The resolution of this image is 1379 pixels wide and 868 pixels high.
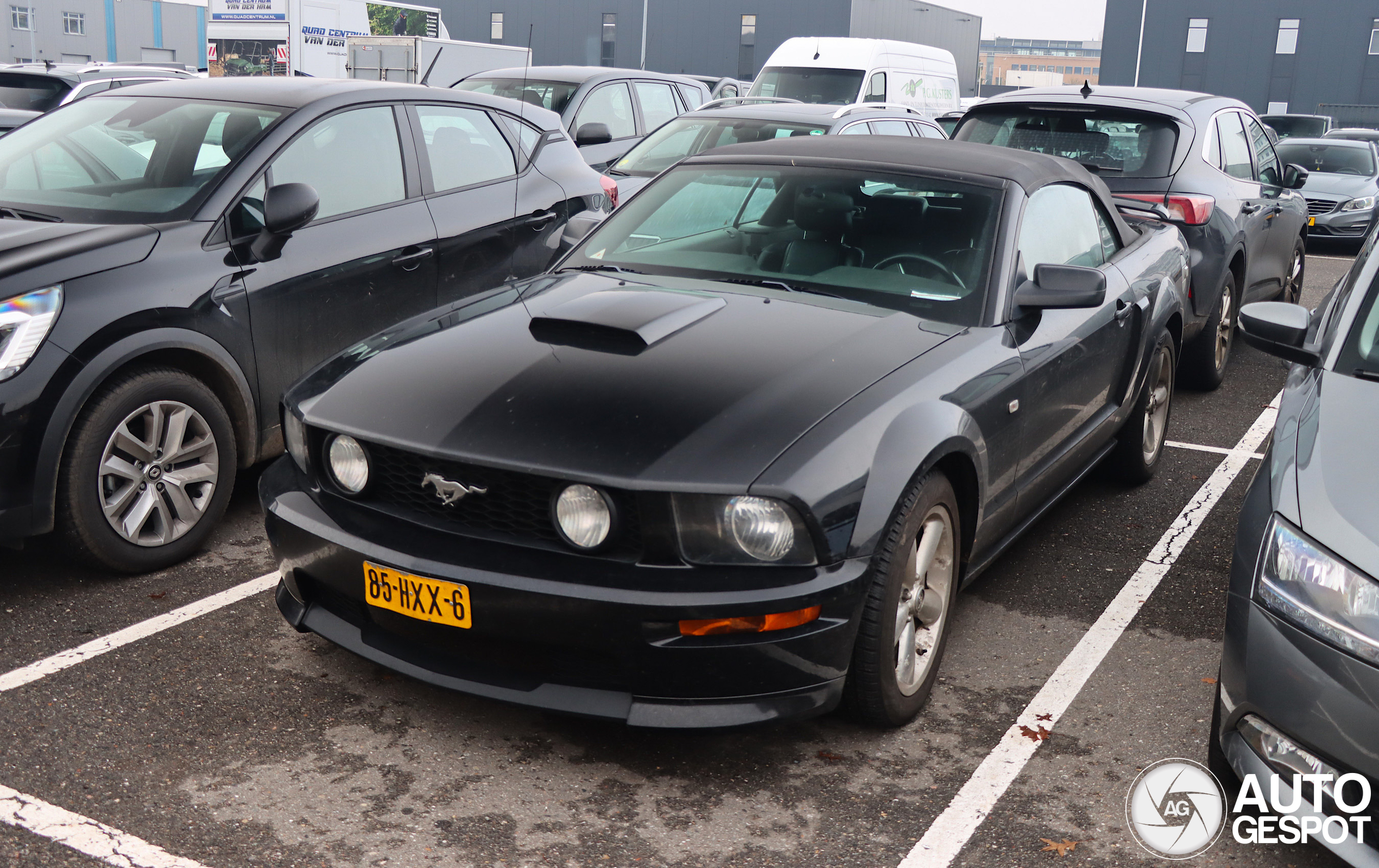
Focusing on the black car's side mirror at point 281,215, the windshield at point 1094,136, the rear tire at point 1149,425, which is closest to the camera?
the black car's side mirror at point 281,215

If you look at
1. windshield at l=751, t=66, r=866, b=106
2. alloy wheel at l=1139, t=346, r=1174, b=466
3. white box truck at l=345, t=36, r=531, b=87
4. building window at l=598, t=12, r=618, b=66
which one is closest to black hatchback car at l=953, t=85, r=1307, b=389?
alloy wheel at l=1139, t=346, r=1174, b=466

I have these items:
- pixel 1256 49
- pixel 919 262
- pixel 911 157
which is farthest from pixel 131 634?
pixel 1256 49

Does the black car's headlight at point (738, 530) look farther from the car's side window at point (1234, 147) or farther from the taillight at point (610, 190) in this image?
the car's side window at point (1234, 147)

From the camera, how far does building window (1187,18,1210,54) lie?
49.8m

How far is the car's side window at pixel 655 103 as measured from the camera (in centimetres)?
1201

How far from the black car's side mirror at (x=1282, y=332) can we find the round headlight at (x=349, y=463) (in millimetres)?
2508

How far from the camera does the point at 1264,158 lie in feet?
27.4

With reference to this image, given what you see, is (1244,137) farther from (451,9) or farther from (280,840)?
(451,9)

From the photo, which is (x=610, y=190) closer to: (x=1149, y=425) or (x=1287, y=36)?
(x=1149, y=425)

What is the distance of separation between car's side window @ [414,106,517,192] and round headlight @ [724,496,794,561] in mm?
3180

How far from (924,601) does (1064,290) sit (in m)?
1.15

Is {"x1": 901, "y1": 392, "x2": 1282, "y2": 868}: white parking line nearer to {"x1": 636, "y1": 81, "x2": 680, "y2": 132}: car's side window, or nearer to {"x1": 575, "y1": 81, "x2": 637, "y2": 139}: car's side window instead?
{"x1": 575, "y1": 81, "x2": 637, "y2": 139}: car's side window

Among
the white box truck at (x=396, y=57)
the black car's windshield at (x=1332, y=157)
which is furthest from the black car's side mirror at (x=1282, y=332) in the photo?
the white box truck at (x=396, y=57)

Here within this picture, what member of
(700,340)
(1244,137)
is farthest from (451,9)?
(700,340)
